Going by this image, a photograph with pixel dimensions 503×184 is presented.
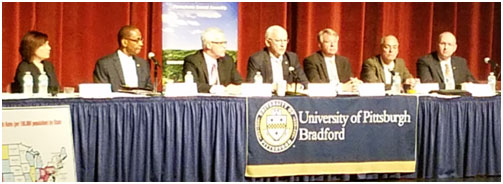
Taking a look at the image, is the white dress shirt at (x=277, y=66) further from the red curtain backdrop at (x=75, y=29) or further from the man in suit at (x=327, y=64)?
the red curtain backdrop at (x=75, y=29)

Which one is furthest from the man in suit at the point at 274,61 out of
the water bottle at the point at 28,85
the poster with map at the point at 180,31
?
Answer: the water bottle at the point at 28,85

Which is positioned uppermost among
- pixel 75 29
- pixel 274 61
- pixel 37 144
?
pixel 75 29

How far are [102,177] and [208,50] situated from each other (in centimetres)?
141

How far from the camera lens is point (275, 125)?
158 inches

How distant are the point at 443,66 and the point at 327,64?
2.81ft

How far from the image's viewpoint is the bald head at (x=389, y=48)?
5.23 metres

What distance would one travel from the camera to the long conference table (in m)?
3.76

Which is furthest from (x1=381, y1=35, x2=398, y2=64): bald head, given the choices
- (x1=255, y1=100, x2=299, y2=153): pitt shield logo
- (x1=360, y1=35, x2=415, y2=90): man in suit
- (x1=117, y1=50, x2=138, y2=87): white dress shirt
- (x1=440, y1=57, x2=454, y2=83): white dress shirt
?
(x1=117, y1=50, x2=138, y2=87): white dress shirt

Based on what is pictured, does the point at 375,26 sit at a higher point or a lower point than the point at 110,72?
higher

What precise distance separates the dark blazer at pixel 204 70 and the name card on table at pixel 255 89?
550 mm

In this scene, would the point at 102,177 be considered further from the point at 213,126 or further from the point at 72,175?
the point at 213,126

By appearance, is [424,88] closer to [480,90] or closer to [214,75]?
[480,90]

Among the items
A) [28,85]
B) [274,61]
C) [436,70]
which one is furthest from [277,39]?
[28,85]

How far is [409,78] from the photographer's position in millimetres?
5188
